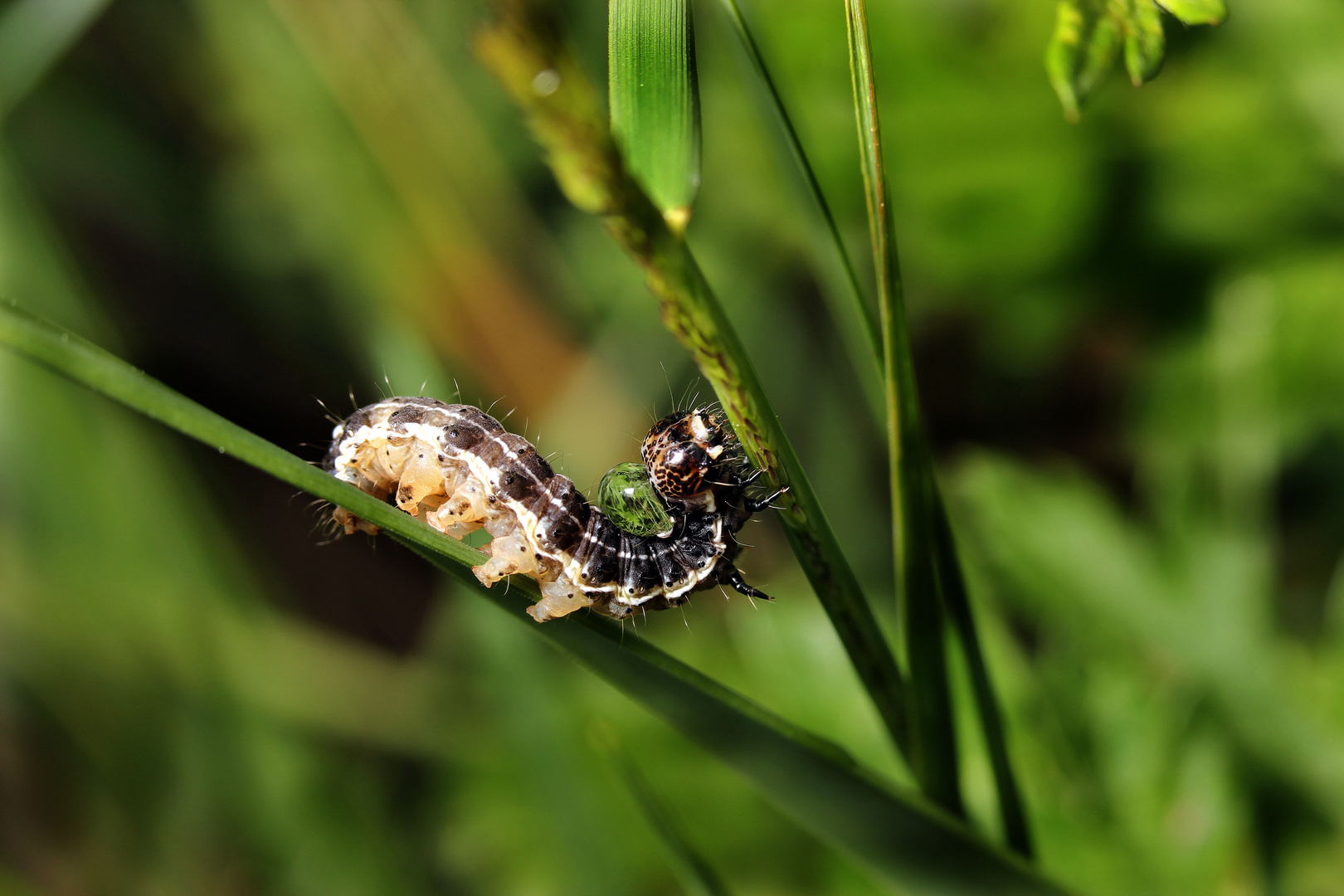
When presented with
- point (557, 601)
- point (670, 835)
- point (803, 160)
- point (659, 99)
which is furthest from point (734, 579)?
point (659, 99)

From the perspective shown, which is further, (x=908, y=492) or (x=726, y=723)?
(x=726, y=723)

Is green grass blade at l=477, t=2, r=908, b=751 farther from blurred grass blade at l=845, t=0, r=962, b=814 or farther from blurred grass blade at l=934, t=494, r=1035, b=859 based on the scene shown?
blurred grass blade at l=934, t=494, r=1035, b=859

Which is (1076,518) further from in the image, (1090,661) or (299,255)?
(299,255)

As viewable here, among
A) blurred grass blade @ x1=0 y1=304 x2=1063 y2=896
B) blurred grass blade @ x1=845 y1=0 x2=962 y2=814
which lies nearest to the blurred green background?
blurred grass blade @ x1=0 y1=304 x2=1063 y2=896

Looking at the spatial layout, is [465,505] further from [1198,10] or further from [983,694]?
[1198,10]

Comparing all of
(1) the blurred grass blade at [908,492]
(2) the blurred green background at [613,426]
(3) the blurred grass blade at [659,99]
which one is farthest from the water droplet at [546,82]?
(2) the blurred green background at [613,426]

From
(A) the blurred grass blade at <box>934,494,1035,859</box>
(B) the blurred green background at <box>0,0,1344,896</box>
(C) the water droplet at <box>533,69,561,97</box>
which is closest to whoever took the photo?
(C) the water droplet at <box>533,69,561,97</box>

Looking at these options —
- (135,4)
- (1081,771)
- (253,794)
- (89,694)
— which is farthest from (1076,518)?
(135,4)
